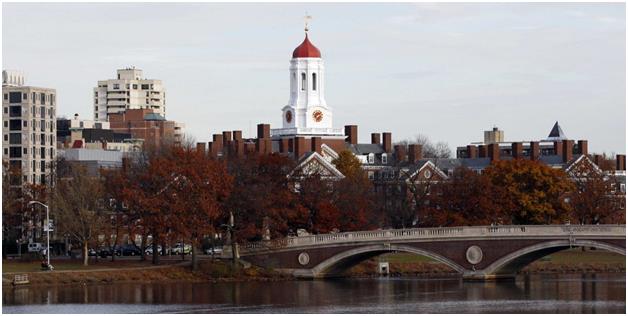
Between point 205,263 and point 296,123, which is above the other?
point 296,123

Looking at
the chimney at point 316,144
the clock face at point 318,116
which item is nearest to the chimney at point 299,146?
the chimney at point 316,144

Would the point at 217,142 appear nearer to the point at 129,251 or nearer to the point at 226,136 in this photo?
the point at 226,136

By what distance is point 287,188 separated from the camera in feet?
409

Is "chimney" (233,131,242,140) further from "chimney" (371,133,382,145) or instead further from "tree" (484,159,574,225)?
"tree" (484,159,574,225)

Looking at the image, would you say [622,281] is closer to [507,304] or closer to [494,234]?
[494,234]

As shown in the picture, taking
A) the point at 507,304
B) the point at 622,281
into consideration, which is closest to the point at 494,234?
the point at 622,281

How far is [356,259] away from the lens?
383 feet

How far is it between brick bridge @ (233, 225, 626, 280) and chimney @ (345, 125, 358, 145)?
211ft

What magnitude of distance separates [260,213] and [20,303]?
2683cm

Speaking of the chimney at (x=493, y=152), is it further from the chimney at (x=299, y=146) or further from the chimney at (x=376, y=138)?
the chimney at (x=299, y=146)

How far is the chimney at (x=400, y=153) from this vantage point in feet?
538

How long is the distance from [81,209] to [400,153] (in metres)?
53.9

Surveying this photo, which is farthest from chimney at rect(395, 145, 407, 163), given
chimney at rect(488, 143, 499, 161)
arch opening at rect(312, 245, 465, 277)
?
arch opening at rect(312, 245, 465, 277)

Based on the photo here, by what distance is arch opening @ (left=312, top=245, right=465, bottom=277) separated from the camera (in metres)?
113
